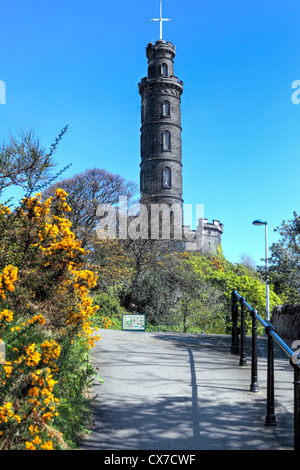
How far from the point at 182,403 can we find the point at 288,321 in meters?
8.42

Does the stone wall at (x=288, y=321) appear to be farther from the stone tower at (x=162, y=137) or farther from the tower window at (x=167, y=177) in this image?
the tower window at (x=167, y=177)

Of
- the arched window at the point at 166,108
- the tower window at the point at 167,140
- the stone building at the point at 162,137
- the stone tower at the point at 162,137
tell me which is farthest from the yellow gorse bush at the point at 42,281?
the arched window at the point at 166,108

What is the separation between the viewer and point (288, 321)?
1245 cm

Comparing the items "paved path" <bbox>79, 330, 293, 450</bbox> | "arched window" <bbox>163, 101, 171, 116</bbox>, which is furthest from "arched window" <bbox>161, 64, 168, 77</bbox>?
"paved path" <bbox>79, 330, 293, 450</bbox>

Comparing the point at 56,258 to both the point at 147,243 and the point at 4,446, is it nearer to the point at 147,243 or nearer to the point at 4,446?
the point at 4,446

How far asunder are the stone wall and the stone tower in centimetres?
3492

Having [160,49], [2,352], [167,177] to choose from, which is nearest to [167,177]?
[167,177]

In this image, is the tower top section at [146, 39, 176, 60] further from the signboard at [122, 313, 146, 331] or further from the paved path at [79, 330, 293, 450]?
the paved path at [79, 330, 293, 450]

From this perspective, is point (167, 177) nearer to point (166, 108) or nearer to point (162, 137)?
point (162, 137)

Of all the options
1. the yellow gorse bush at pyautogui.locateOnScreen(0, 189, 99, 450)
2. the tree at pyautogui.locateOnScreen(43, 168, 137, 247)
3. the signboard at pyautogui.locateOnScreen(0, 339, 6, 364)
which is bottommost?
the signboard at pyautogui.locateOnScreen(0, 339, 6, 364)

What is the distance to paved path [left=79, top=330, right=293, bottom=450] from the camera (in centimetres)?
385

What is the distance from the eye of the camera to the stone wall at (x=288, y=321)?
11.7 meters

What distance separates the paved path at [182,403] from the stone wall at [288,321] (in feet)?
15.2

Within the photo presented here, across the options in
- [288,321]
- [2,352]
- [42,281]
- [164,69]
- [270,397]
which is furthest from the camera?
[164,69]
